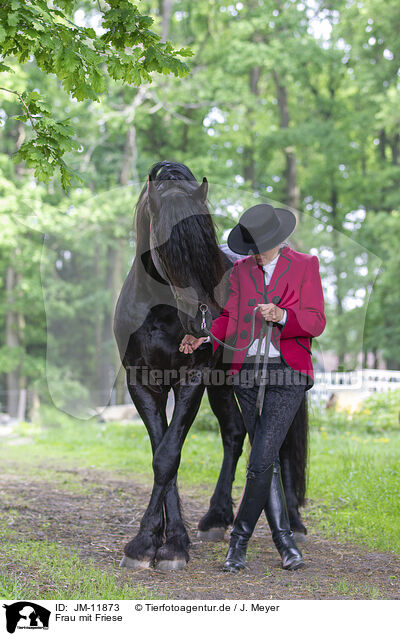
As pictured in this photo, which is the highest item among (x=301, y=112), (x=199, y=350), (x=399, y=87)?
(x=301, y=112)

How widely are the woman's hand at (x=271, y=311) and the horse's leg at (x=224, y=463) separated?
4.33 ft

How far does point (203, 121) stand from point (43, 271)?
7.17 metres

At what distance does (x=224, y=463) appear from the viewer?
4371 millimetres

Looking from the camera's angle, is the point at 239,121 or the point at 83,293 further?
the point at 239,121

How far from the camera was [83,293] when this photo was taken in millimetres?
12875

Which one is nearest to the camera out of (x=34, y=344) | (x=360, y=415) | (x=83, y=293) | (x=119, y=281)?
(x=360, y=415)

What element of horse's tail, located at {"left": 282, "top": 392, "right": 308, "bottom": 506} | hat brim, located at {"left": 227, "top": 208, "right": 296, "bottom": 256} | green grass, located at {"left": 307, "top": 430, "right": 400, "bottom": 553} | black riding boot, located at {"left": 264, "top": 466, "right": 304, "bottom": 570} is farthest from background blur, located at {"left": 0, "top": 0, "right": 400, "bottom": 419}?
black riding boot, located at {"left": 264, "top": 466, "right": 304, "bottom": 570}

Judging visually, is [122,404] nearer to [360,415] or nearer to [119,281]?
[119,281]

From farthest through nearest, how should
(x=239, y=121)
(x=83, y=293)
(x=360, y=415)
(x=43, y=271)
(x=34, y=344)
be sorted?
(x=34, y=344)
(x=239, y=121)
(x=83, y=293)
(x=43, y=271)
(x=360, y=415)

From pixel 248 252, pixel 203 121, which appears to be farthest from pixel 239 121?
pixel 248 252

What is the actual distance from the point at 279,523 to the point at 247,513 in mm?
219

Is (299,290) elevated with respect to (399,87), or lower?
lower
